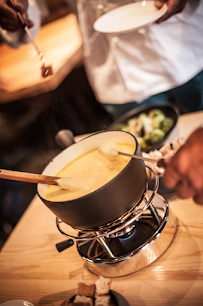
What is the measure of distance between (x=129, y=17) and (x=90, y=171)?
86 cm

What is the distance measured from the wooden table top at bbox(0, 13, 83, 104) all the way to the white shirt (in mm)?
992

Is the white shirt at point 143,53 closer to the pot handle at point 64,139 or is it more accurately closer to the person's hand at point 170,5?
the person's hand at point 170,5

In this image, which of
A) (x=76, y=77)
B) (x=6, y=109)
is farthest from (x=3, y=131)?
(x=76, y=77)

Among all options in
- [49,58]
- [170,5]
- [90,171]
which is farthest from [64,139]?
[49,58]

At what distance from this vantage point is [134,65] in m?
1.95

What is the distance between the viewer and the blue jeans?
80.1 inches

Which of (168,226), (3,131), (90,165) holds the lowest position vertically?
(3,131)

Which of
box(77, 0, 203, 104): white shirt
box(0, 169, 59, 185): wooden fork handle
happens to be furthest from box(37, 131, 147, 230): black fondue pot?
box(77, 0, 203, 104): white shirt

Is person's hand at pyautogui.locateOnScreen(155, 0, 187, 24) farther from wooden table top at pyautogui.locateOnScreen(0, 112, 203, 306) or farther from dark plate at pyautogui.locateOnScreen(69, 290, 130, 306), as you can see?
dark plate at pyautogui.locateOnScreen(69, 290, 130, 306)

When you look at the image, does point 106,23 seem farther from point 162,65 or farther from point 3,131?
point 3,131

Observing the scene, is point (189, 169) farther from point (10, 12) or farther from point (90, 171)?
point (10, 12)

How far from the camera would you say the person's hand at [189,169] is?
0.59 meters

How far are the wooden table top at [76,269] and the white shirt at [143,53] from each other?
3.60ft

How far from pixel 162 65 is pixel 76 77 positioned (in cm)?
258
